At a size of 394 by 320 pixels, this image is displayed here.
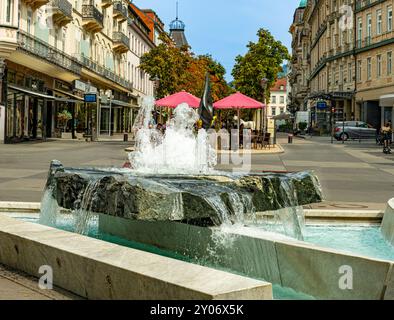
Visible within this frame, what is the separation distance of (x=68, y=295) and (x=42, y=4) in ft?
105

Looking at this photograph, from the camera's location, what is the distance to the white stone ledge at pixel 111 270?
122 inches

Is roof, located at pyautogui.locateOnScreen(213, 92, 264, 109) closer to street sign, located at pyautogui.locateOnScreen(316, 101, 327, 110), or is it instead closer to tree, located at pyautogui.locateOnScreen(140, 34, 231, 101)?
tree, located at pyautogui.locateOnScreen(140, 34, 231, 101)

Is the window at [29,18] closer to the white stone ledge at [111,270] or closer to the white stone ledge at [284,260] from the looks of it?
the white stone ledge at [284,260]

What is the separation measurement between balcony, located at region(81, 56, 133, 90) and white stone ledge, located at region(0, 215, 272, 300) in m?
39.5

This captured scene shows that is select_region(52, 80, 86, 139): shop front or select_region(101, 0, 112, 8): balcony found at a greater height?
select_region(101, 0, 112, 8): balcony

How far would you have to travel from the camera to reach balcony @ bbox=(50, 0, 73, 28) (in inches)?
1412

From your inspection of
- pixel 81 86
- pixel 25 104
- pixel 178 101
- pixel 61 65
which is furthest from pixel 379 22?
pixel 25 104

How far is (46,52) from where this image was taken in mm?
→ 33031

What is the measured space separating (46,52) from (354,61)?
33226mm

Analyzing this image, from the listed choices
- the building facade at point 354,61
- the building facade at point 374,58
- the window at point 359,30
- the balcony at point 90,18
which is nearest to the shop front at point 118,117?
the balcony at point 90,18

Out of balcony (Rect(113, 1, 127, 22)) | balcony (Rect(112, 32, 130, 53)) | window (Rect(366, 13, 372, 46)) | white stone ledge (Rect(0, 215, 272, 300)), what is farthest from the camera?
balcony (Rect(112, 32, 130, 53))

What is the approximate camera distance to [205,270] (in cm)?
338

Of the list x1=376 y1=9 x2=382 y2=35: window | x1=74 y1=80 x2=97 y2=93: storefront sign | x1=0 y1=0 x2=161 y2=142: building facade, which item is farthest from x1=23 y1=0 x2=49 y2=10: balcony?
x1=376 y1=9 x2=382 y2=35: window

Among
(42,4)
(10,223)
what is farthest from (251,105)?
(10,223)
